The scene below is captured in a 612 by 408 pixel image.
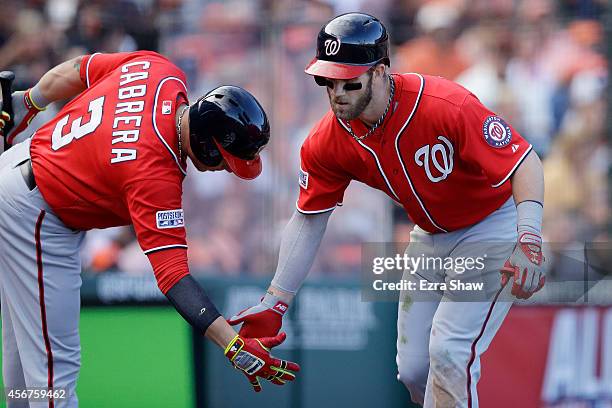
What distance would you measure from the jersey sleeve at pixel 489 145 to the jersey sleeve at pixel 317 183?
733 millimetres

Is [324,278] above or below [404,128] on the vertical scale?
below

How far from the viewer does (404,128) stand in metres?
4.94

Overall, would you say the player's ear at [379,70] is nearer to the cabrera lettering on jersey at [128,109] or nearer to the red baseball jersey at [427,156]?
the red baseball jersey at [427,156]

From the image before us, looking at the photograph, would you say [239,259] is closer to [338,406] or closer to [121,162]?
[338,406]

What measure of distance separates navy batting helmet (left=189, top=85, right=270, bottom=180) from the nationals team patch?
1.00m

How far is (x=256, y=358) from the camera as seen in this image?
4750 millimetres

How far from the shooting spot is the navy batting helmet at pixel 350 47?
15.7 ft

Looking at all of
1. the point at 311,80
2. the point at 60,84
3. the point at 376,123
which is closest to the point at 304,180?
the point at 376,123

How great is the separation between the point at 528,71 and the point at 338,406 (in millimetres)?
2910

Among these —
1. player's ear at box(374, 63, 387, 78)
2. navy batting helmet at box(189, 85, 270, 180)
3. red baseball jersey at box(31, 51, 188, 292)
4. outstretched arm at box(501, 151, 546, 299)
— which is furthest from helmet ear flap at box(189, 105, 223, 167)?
outstretched arm at box(501, 151, 546, 299)

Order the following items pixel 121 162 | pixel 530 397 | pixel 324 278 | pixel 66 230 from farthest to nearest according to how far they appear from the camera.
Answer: pixel 324 278, pixel 530 397, pixel 66 230, pixel 121 162

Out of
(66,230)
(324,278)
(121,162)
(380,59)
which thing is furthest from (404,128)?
(324,278)

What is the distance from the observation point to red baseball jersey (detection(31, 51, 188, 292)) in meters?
4.70

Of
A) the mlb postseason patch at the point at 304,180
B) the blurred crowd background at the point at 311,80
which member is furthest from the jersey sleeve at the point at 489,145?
the blurred crowd background at the point at 311,80
